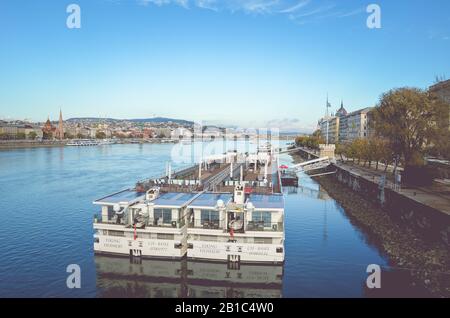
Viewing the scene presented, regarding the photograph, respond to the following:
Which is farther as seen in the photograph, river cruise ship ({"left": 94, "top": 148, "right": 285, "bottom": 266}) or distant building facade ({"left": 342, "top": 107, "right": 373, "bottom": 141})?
distant building facade ({"left": 342, "top": 107, "right": 373, "bottom": 141})

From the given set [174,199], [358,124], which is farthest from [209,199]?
[358,124]

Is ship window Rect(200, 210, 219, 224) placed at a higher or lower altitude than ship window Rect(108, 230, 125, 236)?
higher

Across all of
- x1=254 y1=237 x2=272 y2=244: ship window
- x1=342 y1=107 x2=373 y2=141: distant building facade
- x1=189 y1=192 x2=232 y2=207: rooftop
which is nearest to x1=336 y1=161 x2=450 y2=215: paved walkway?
x1=254 y1=237 x2=272 y2=244: ship window

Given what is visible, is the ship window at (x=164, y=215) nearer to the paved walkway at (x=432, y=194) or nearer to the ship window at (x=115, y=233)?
the ship window at (x=115, y=233)

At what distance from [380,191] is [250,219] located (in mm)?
20423

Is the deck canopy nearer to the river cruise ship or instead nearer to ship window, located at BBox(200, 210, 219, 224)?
the river cruise ship

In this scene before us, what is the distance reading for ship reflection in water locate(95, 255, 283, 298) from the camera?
1728cm

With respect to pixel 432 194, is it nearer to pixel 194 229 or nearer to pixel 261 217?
pixel 261 217

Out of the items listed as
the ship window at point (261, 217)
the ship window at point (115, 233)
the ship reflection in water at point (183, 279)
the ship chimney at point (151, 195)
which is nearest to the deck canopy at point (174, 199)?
the ship chimney at point (151, 195)

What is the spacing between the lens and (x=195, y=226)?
65.1 ft

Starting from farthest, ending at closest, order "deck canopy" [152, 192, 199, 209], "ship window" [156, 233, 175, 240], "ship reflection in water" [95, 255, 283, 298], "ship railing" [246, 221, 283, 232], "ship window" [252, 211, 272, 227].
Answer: "deck canopy" [152, 192, 199, 209] → "ship window" [252, 211, 272, 227] → "ship window" [156, 233, 175, 240] → "ship railing" [246, 221, 283, 232] → "ship reflection in water" [95, 255, 283, 298]

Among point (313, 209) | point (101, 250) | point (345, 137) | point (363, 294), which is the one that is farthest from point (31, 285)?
point (345, 137)

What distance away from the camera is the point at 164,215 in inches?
816

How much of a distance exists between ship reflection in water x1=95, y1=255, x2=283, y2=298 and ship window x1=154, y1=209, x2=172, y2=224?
2.19 metres
